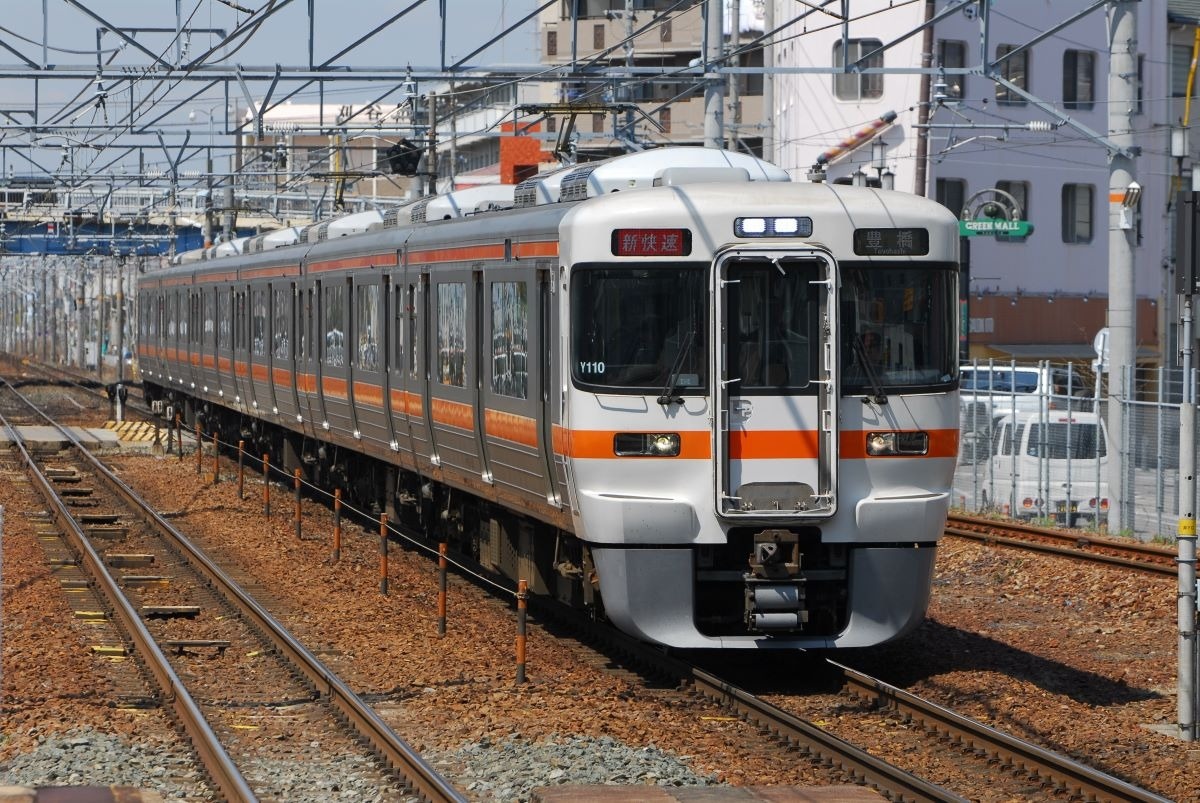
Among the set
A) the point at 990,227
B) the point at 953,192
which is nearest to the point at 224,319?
the point at 990,227

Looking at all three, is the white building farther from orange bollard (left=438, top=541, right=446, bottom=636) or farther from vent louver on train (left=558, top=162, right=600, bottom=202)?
orange bollard (left=438, top=541, right=446, bottom=636)

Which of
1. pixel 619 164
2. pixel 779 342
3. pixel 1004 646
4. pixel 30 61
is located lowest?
pixel 1004 646

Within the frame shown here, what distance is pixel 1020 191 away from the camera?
4128 centimetres

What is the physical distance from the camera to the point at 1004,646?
12.6 m

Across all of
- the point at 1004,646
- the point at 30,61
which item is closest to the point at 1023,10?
the point at 30,61

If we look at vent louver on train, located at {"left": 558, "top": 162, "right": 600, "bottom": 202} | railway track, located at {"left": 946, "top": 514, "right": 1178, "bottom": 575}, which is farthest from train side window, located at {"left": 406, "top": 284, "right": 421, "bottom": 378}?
railway track, located at {"left": 946, "top": 514, "right": 1178, "bottom": 575}

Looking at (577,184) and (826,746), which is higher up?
(577,184)

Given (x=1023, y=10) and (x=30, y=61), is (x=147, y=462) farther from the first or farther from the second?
(x=1023, y=10)

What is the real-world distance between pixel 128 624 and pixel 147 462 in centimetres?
1623

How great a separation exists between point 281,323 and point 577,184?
Result: 11327mm

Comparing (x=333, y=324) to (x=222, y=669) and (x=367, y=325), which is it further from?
(x=222, y=669)

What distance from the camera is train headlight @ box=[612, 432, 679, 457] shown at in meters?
10.5

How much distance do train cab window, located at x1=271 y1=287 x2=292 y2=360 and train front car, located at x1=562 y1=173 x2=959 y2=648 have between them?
11791 millimetres

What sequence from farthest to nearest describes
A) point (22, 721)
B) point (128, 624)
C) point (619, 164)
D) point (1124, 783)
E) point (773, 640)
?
point (128, 624), point (619, 164), point (773, 640), point (22, 721), point (1124, 783)
